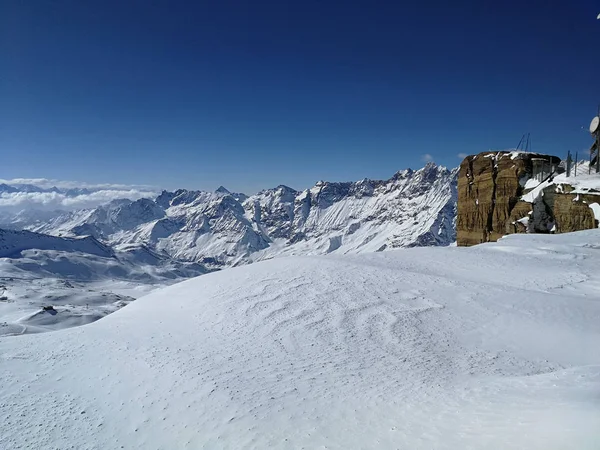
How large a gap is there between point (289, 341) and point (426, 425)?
641cm

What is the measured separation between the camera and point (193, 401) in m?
10.3

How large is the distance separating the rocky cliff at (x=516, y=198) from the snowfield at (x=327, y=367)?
51.3ft

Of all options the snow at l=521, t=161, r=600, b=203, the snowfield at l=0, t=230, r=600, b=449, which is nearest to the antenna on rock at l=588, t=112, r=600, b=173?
the snow at l=521, t=161, r=600, b=203

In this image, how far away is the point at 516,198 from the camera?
40.9 metres

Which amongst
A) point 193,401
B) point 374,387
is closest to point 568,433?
point 374,387

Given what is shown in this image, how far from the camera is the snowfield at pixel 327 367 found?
8523 mm

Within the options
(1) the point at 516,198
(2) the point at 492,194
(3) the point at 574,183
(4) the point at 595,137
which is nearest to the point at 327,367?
(3) the point at 574,183

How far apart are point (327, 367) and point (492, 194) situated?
1535 inches

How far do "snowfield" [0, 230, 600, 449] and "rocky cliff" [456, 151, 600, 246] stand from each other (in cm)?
1564

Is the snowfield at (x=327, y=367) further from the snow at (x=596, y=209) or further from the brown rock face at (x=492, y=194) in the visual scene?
the brown rock face at (x=492, y=194)

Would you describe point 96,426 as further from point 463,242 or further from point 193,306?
point 463,242

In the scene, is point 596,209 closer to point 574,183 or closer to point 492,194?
point 574,183

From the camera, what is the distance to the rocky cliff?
114ft

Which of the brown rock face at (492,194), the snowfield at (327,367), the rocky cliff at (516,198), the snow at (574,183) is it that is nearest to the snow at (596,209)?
the rocky cliff at (516,198)
